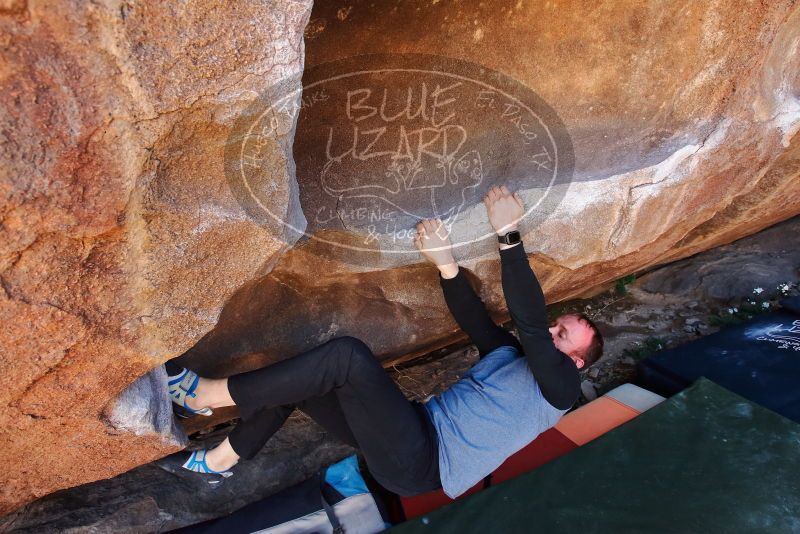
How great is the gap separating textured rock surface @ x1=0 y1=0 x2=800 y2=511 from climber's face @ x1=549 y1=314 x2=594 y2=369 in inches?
8.2

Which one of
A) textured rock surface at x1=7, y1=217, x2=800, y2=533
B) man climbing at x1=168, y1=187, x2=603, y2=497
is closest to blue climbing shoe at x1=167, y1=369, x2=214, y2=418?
man climbing at x1=168, y1=187, x2=603, y2=497

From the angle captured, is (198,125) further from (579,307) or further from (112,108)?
(579,307)

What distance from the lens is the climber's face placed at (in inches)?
71.3

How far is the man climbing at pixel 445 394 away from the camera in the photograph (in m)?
1.62

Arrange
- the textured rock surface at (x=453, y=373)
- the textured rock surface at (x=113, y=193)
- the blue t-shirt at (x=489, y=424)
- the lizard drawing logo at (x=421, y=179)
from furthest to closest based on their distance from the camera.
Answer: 1. the textured rock surface at (x=453, y=373)
2. the lizard drawing logo at (x=421, y=179)
3. the blue t-shirt at (x=489, y=424)
4. the textured rock surface at (x=113, y=193)

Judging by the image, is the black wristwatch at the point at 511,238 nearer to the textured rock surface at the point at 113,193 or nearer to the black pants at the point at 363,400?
the black pants at the point at 363,400

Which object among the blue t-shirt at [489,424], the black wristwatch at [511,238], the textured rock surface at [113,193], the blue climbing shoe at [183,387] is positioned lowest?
the blue t-shirt at [489,424]

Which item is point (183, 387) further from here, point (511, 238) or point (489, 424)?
point (511, 238)

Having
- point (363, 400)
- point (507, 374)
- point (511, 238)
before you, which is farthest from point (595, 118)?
point (363, 400)

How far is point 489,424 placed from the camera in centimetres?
174

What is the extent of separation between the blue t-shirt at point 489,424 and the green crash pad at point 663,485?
252 millimetres

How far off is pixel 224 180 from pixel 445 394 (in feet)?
3.30

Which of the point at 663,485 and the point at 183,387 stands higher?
the point at 183,387

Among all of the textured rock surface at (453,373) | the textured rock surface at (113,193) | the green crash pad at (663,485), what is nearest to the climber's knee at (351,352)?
the textured rock surface at (113,193)
